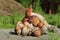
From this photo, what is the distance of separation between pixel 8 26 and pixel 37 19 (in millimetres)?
2340

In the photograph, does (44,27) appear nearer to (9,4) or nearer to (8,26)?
(8,26)

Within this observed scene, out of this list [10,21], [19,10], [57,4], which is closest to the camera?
[10,21]

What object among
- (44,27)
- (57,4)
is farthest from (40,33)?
(57,4)

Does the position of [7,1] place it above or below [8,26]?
above

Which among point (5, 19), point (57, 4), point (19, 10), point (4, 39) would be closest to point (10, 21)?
point (5, 19)

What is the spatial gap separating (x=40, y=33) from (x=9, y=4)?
6.31m

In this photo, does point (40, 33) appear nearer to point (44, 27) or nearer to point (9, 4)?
point (44, 27)

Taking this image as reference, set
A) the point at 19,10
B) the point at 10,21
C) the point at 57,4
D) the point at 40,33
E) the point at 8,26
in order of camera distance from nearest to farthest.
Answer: the point at 40,33 → the point at 8,26 → the point at 10,21 → the point at 19,10 → the point at 57,4

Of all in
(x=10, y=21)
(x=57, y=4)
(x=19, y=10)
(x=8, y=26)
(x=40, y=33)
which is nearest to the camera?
(x=40, y=33)

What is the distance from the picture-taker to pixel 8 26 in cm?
998

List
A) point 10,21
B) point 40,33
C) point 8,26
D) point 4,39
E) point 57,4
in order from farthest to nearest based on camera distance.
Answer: point 57,4, point 10,21, point 8,26, point 40,33, point 4,39

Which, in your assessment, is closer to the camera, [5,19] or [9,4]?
[5,19]

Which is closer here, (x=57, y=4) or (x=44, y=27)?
(x=44, y=27)

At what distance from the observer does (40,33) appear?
7.68 metres
